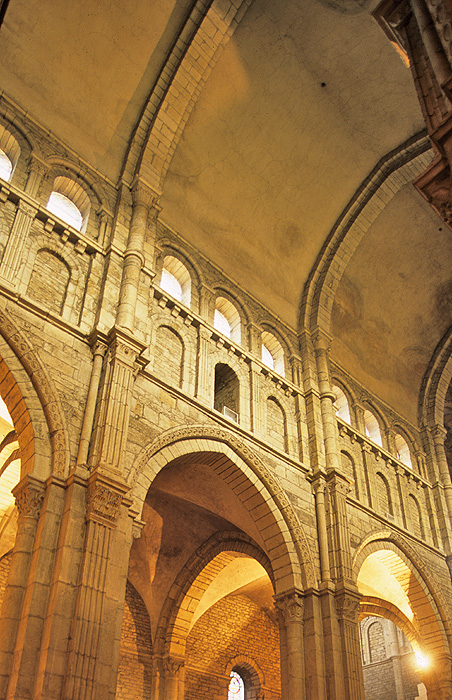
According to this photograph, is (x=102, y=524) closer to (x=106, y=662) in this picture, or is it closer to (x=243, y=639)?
(x=106, y=662)

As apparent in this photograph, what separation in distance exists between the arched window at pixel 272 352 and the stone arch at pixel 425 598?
14.0 ft

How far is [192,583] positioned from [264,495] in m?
3.64

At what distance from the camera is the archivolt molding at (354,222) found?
622 inches

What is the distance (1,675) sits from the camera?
7.00 m

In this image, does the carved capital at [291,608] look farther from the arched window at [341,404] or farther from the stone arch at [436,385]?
the stone arch at [436,385]

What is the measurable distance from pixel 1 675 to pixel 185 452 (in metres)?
4.39

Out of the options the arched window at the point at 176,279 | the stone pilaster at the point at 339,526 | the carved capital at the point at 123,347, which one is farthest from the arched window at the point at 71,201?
the stone pilaster at the point at 339,526

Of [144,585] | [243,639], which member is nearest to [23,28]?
[144,585]

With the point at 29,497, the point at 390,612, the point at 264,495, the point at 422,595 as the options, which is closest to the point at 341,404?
the point at 422,595

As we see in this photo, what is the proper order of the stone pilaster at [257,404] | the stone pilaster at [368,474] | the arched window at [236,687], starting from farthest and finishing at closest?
1. the arched window at [236,687]
2. the stone pilaster at [368,474]
3. the stone pilaster at [257,404]

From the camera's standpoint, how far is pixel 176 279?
1357 cm

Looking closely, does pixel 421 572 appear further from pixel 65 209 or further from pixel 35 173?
pixel 35 173

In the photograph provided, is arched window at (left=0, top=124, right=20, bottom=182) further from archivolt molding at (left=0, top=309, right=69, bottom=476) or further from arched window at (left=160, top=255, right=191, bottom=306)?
archivolt molding at (left=0, top=309, right=69, bottom=476)

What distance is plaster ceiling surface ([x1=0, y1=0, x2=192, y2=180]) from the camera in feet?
39.2
